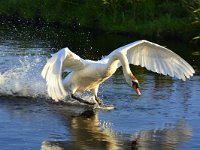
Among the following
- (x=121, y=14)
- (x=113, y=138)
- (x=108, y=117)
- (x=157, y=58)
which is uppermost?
(x=121, y=14)

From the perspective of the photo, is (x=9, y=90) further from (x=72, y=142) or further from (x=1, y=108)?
(x=72, y=142)

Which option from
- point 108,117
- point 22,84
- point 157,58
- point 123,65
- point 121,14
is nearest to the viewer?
point 123,65

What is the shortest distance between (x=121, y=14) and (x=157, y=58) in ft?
70.7

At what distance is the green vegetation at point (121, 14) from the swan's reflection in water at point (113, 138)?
15.8 m

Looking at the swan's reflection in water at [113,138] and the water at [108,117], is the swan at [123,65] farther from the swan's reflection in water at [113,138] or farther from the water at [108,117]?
the swan's reflection in water at [113,138]

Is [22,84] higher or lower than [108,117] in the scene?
higher

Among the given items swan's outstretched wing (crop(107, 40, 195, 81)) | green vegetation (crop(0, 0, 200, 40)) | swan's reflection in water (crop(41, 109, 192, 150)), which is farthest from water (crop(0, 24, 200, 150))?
green vegetation (crop(0, 0, 200, 40))

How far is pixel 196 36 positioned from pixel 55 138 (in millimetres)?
18880

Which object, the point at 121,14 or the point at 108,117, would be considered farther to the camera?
the point at 121,14

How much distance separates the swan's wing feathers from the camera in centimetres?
1275

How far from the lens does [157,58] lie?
13.1 metres

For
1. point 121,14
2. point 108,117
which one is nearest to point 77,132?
point 108,117

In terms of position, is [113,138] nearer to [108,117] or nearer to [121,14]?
[108,117]

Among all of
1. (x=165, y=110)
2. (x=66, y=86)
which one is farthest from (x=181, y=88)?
(x=66, y=86)
